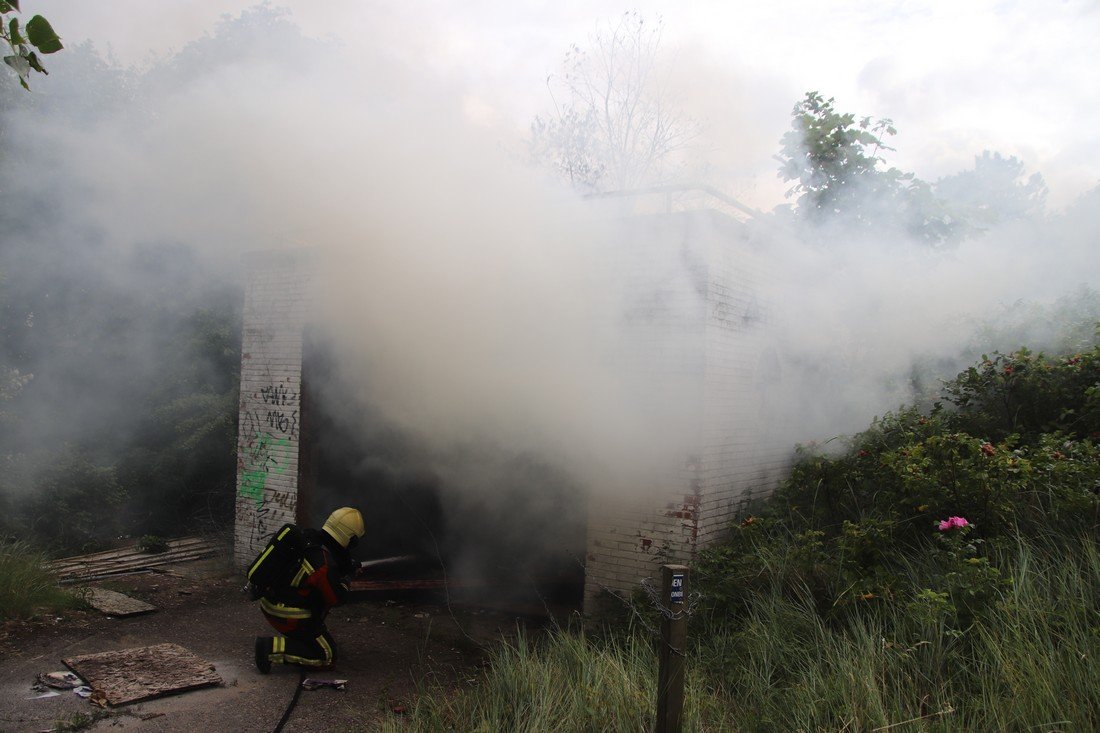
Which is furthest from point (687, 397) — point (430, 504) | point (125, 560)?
point (125, 560)

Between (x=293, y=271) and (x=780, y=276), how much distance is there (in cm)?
504

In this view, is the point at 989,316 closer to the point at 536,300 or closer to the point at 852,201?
the point at 852,201

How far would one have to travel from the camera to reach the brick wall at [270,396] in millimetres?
7449

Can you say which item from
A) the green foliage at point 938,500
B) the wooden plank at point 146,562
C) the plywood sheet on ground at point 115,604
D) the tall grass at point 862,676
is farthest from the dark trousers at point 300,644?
the wooden plank at point 146,562

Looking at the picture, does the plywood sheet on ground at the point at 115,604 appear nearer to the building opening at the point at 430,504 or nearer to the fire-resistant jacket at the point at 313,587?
the building opening at the point at 430,504

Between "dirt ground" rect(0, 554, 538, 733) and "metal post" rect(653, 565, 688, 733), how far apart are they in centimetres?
182

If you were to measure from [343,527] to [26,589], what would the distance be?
3021 mm

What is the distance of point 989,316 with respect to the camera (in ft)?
23.9

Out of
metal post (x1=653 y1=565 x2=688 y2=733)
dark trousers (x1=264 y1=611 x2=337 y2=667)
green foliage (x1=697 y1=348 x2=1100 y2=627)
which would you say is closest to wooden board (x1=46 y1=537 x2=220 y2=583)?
dark trousers (x1=264 y1=611 x2=337 y2=667)

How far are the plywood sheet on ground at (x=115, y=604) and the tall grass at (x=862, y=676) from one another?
12.5ft

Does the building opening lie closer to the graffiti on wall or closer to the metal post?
the graffiti on wall

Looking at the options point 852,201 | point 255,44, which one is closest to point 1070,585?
point 255,44

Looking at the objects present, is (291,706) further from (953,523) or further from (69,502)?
(69,502)

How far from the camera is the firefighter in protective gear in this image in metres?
4.98
